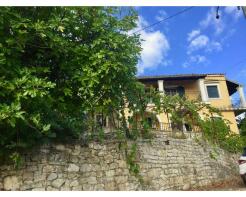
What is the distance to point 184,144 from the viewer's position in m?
9.98

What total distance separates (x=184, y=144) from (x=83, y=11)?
579 centimetres

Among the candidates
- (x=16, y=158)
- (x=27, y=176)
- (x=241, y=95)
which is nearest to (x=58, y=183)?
(x=27, y=176)

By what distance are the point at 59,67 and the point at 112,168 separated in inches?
103

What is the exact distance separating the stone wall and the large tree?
0.47 meters

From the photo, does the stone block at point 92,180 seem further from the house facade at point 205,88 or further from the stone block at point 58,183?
the house facade at point 205,88

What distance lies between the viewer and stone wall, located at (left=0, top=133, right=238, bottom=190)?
5.56m

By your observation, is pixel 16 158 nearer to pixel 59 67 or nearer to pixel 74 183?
pixel 74 183

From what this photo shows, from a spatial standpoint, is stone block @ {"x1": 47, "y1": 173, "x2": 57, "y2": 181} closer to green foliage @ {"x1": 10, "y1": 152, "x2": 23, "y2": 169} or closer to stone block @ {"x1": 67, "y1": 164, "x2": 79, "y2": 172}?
stone block @ {"x1": 67, "y1": 164, "x2": 79, "y2": 172}

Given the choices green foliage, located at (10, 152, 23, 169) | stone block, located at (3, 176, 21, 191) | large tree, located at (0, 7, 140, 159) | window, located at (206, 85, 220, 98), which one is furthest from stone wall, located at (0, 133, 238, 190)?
window, located at (206, 85, 220, 98)

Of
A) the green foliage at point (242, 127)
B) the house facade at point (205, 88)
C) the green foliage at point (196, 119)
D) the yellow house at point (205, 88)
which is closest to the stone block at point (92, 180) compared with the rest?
the green foliage at point (196, 119)

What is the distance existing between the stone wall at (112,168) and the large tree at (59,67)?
47 centimetres

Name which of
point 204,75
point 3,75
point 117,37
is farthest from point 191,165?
point 204,75

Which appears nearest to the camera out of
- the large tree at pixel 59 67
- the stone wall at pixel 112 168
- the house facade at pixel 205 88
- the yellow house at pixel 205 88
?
the large tree at pixel 59 67

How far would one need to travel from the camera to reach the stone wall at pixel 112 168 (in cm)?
556
